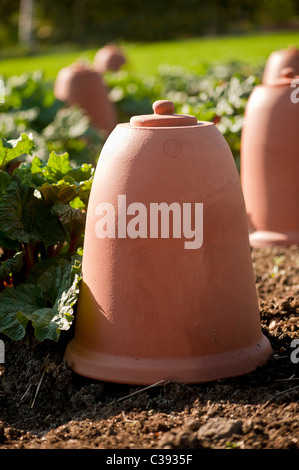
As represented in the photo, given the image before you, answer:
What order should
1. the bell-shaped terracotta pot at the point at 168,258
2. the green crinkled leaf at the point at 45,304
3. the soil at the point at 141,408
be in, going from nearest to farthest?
1. the soil at the point at 141,408
2. the bell-shaped terracotta pot at the point at 168,258
3. the green crinkled leaf at the point at 45,304

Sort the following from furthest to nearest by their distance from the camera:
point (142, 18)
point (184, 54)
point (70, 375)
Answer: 1. point (142, 18)
2. point (184, 54)
3. point (70, 375)

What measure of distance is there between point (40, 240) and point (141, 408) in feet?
3.19

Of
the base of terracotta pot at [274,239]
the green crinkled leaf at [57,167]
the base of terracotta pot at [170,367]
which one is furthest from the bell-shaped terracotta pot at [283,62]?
the base of terracotta pot at [170,367]

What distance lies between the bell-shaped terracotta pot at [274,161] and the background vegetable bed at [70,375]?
2.82 ft

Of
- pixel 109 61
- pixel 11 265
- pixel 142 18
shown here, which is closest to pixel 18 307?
pixel 11 265

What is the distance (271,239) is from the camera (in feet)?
16.9

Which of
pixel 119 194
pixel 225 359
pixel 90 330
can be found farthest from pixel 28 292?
pixel 225 359

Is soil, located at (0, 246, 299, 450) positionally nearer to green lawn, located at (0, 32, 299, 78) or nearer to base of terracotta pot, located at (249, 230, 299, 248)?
base of terracotta pot, located at (249, 230, 299, 248)

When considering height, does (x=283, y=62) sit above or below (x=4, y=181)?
below

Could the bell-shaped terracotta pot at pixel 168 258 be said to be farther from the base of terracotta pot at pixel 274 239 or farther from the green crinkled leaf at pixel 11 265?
the base of terracotta pot at pixel 274 239

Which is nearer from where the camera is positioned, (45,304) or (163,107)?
(163,107)

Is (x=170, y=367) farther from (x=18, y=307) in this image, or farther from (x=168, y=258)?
(x=18, y=307)

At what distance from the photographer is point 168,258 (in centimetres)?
278

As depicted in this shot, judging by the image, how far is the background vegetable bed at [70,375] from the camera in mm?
2504
